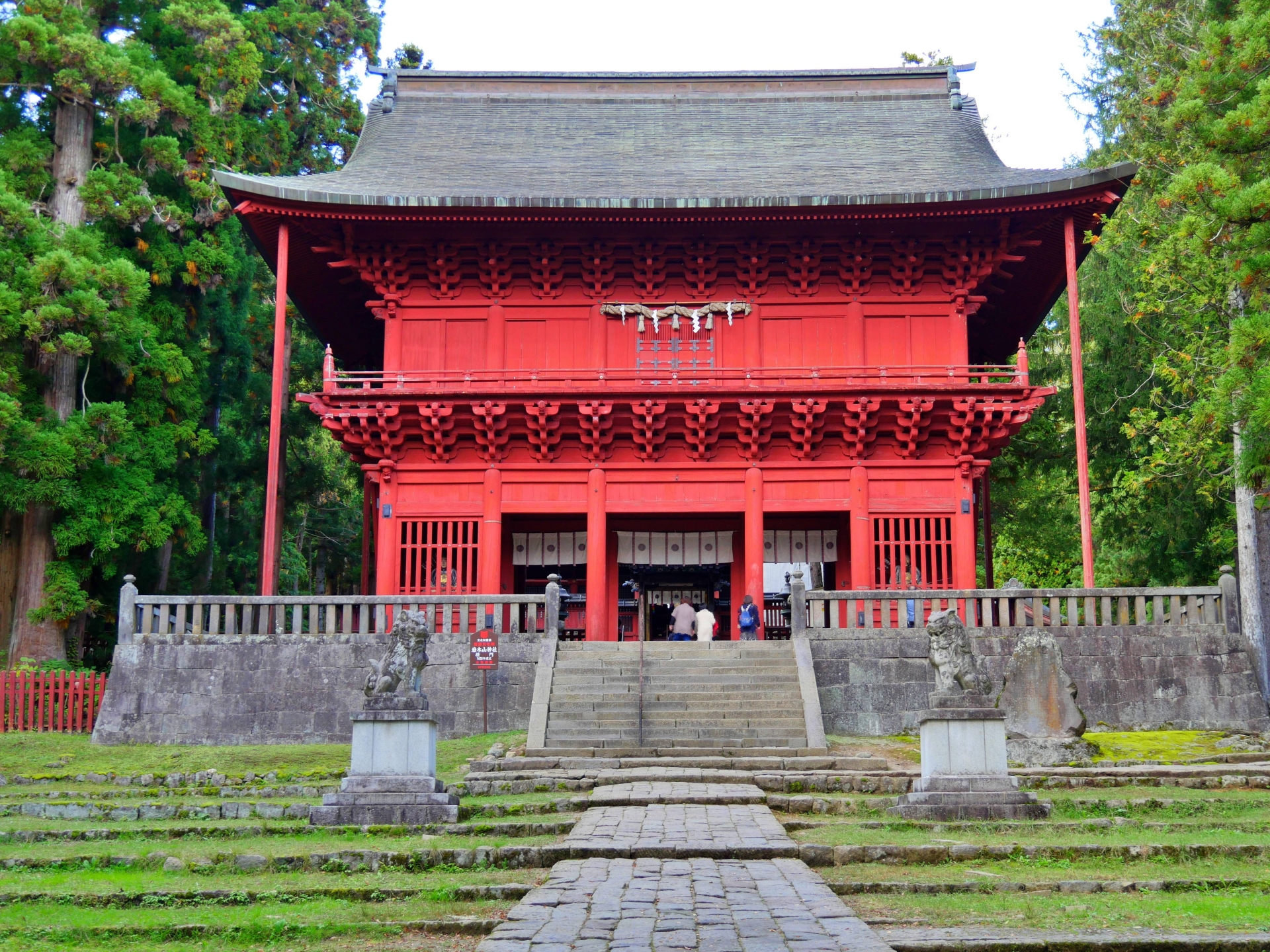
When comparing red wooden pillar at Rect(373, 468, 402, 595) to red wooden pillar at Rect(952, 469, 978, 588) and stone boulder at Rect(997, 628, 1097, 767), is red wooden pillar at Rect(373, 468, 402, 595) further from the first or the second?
stone boulder at Rect(997, 628, 1097, 767)

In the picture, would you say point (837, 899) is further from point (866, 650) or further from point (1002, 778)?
point (866, 650)

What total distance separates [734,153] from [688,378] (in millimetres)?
5962

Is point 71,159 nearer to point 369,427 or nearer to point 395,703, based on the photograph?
point 369,427

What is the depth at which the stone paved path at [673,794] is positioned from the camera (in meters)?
11.7

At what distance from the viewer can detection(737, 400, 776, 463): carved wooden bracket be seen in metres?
21.4

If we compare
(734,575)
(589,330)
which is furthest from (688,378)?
(734,575)

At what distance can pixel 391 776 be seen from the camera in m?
11.4

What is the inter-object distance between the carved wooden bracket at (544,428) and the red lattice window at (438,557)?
5.89ft

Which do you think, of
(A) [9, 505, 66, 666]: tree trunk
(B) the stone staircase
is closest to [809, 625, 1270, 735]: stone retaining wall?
(B) the stone staircase

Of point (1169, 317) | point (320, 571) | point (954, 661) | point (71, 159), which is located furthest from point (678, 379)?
point (320, 571)

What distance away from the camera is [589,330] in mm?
23312

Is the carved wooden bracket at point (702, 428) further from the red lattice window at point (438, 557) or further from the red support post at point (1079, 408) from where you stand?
the red support post at point (1079, 408)

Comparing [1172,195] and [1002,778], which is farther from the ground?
[1172,195]

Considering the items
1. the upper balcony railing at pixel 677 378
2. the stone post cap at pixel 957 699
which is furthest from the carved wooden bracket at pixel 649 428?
the stone post cap at pixel 957 699
